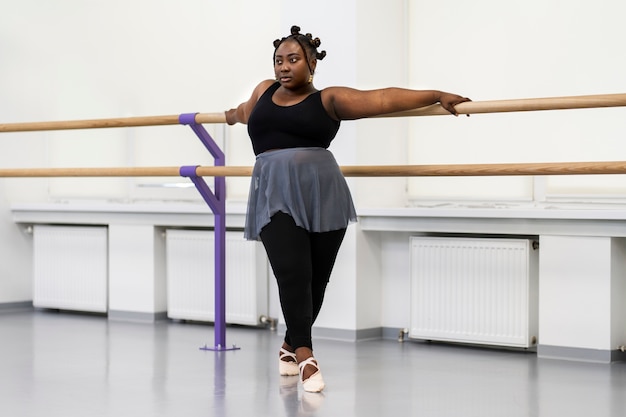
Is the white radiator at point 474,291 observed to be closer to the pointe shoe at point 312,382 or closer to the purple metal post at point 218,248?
the purple metal post at point 218,248

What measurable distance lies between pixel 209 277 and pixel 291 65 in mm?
2303

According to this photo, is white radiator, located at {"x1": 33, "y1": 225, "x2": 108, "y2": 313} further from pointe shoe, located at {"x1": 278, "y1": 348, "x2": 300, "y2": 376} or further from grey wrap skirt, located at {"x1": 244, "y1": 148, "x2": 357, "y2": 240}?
grey wrap skirt, located at {"x1": 244, "y1": 148, "x2": 357, "y2": 240}

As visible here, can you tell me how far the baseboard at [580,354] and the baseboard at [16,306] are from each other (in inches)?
134

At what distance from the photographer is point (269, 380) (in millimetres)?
3902

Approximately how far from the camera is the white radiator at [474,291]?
15.4 ft

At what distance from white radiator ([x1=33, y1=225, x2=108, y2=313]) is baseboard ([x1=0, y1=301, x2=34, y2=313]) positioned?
0.13m

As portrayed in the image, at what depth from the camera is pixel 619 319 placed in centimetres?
447

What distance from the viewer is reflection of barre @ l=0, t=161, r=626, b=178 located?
11.8 feet

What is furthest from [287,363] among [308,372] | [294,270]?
[294,270]

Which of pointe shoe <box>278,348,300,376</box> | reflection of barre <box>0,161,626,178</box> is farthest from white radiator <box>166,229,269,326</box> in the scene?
pointe shoe <box>278,348,300,376</box>

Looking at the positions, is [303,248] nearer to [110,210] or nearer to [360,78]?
[360,78]

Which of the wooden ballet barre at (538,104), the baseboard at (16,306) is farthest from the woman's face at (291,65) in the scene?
the baseboard at (16,306)

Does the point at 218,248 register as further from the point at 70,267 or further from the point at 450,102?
the point at 70,267

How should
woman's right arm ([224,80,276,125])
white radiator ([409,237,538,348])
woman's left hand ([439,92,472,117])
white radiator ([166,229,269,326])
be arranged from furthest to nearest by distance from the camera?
1. white radiator ([166,229,269,326])
2. white radiator ([409,237,538,348])
3. woman's right arm ([224,80,276,125])
4. woman's left hand ([439,92,472,117])
